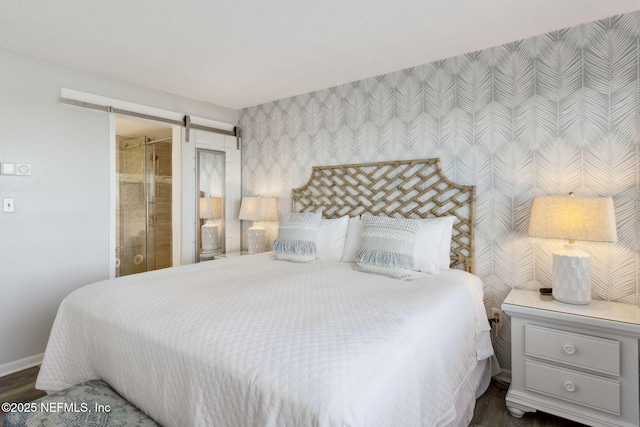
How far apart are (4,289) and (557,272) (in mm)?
3750

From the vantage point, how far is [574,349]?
1.82 metres

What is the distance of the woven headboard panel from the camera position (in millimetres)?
2578

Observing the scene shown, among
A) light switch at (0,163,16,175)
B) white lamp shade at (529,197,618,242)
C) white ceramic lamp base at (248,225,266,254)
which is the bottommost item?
white ceramic lamp base at (248,225,266,254)

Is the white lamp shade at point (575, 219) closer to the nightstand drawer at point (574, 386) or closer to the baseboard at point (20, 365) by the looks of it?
the nightstand drawer at point (574, 386)

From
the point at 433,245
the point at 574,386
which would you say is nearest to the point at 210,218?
the point at 433,245

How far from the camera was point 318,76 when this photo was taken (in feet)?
9.84

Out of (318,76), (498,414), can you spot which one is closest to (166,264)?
(318,76)

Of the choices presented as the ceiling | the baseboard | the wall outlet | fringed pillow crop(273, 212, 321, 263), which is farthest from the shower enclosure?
fringed pillow crop(273, 212, 321, 263)

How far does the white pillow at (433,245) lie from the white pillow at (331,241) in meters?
0.67

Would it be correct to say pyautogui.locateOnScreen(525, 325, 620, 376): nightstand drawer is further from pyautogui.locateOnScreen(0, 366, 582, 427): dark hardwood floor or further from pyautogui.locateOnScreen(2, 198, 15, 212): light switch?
pyautogui.locateOnScreen(2, 198, 15, 212): light switch

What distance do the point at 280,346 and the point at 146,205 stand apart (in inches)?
170

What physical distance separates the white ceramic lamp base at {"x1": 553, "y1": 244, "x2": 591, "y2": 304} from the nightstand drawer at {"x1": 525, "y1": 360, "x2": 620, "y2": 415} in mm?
400

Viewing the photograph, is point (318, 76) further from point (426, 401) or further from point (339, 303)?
point (426, 401)

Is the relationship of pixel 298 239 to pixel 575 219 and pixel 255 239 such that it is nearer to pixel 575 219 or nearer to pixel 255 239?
pixel 255 239
